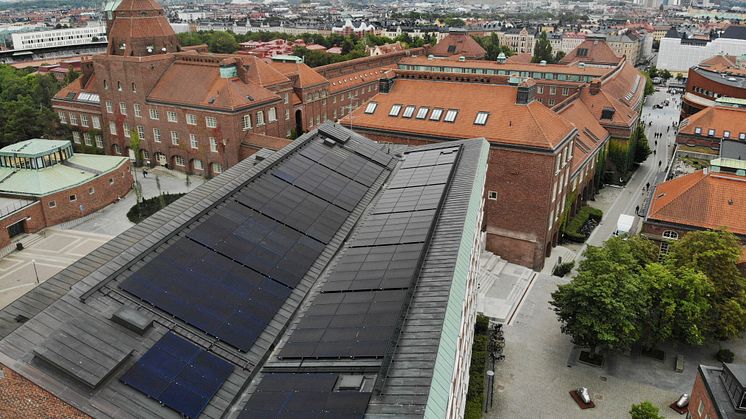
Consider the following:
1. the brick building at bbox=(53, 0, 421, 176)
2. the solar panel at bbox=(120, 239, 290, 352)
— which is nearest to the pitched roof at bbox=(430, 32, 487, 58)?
the brick building at bbox=(53, 0, 421, 176)

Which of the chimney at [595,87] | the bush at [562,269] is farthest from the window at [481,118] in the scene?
the chimney at [595,87]

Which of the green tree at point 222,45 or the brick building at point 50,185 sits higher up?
the green tree at point 222,45

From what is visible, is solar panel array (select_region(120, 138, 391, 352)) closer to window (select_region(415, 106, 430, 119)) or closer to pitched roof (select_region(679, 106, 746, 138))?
window (select_region(415, 106, 430, 119))

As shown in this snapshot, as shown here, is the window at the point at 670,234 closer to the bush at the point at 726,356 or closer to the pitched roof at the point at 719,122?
the bush at the point at 726,356

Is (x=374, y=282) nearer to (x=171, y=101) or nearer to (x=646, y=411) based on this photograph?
(x=646, y=411)

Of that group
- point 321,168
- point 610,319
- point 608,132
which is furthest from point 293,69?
point 610,319

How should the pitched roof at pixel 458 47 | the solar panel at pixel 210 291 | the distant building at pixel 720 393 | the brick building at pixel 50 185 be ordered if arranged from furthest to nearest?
1. the pitched roof at pixel 458 47
2. the brick building at pixel 50 185
3. the distant building at pixel 720 393
4. the solar panel at pixel 210 291
